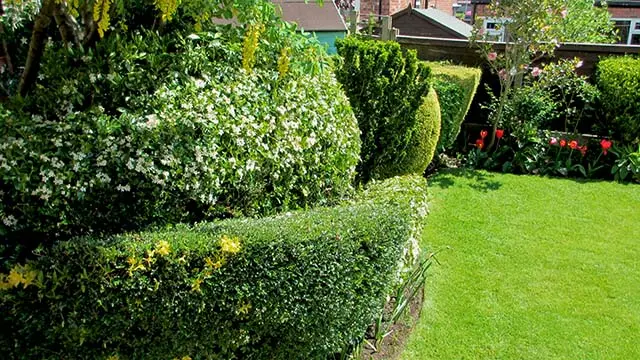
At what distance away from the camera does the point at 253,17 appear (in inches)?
126

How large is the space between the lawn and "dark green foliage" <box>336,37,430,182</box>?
978 mm

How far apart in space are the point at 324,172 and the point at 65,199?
5.71 feet

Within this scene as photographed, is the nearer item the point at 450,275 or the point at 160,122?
the point at 160,122

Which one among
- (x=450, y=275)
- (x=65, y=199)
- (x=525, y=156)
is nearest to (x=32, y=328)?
(x=65, y=199)

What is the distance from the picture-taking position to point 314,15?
7879 millimetres

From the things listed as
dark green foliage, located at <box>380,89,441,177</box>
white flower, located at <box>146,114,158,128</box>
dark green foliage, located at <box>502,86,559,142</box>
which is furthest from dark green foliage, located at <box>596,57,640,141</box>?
white flower, located at <box>146,114,158,128</box>

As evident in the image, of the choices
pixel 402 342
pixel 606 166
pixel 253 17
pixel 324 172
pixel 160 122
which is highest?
pixel 253 17

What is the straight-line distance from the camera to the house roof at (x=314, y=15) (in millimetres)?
7521

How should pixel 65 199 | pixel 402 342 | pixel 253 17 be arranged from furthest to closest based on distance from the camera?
pixel 402 342 < pixel 253 17 < pixel 65 199

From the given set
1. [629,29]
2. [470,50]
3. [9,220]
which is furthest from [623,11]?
[9,220]

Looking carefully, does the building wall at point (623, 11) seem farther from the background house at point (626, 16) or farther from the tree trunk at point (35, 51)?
the tree trunk at point (35, 51)

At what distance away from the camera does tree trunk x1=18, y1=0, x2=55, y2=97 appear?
9.68 ft

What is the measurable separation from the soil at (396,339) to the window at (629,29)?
17410 mm

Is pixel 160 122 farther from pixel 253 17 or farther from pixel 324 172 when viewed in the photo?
pixel 324 172
